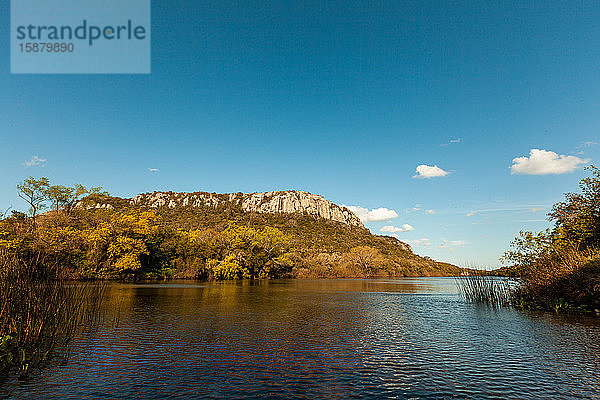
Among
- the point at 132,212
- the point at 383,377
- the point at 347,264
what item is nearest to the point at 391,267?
the point at 347,264

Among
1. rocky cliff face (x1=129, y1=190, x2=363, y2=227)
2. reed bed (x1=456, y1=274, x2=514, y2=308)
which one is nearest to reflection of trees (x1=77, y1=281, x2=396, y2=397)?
reed bed (x1=456, y1=274, x2=514, y2=308)

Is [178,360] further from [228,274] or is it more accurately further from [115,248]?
[228,274]

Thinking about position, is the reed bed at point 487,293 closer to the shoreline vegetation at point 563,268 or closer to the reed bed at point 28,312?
the shoreline vegetation at point 563,268

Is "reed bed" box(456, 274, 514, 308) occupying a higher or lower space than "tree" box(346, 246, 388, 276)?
higher

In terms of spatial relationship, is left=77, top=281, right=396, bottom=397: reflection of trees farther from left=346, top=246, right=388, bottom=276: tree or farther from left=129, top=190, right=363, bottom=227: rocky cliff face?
left=129, top=190, right=363, bottom=227: rocky cliff face

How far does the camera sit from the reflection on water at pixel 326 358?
8.69 metres

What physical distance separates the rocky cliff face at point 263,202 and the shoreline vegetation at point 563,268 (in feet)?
382

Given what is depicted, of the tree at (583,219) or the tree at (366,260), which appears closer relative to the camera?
the tree at (583,219)

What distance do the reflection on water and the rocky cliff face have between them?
401ft

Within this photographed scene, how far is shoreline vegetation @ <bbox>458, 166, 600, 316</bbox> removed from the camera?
2053 centimetres

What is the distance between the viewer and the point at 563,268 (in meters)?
21.4

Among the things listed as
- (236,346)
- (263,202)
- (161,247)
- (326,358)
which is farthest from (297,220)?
(326,358)

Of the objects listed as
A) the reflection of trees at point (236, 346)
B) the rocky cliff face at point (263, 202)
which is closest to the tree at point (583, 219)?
the reflection of trees at point (236, 346)

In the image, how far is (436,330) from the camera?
658 inches
